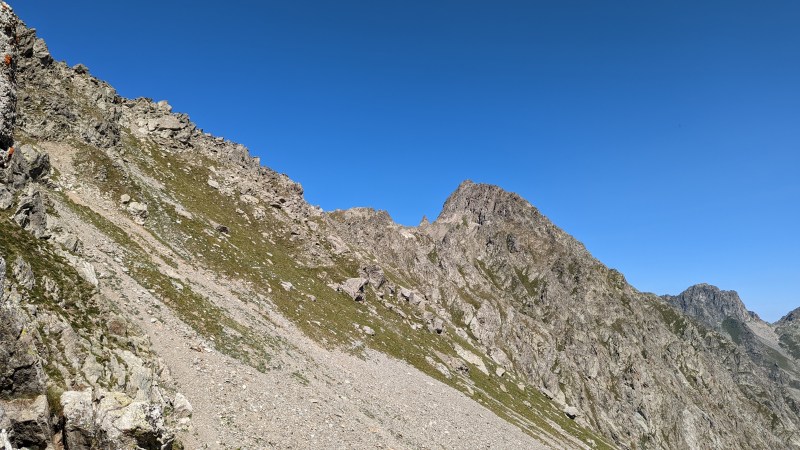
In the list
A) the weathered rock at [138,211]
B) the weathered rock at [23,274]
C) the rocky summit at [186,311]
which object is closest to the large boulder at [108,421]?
the rocky summit at [186,311]

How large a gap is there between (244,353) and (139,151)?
186 ft

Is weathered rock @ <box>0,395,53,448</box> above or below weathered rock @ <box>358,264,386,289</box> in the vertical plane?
below

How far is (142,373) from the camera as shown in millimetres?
21219

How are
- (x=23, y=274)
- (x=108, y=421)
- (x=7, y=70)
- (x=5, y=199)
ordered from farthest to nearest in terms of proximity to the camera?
(x=5, y=199) < (x=7, y=70) < (x=23, y=274) < (x=108, y=421)

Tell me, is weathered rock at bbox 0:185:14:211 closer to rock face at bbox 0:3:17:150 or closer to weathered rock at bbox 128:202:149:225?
rock face at bbox 0:3:17:150

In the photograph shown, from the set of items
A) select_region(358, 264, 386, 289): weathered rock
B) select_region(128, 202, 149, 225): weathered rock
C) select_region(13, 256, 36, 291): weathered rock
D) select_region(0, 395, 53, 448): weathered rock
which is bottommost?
select_region(0, 395, 53, 448): weathered rock

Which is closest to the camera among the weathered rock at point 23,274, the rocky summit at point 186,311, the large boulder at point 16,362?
the large boulder at point 16,362

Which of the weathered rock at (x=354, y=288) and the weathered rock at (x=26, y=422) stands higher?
the weathered rock at (x=354, y=288)

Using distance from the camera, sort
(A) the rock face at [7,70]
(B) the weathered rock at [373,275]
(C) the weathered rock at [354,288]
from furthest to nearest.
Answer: (B) the weathered rock at [373,275] < (C) the weathered rock at [354,288] < (A) the rock face at [7,70]

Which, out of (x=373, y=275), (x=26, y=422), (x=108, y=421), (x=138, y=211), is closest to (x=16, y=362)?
(x=26, y=422)

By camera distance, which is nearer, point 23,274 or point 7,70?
point 23,274

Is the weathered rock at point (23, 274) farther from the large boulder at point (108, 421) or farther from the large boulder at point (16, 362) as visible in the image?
the large boulder at point (108, 421)

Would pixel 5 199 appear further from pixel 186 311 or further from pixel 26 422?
pixel 26 422

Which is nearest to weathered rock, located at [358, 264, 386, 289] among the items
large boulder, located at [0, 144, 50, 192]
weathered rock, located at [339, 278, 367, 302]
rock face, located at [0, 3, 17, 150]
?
weathered rock, located at [339, 278, 367, 302]
